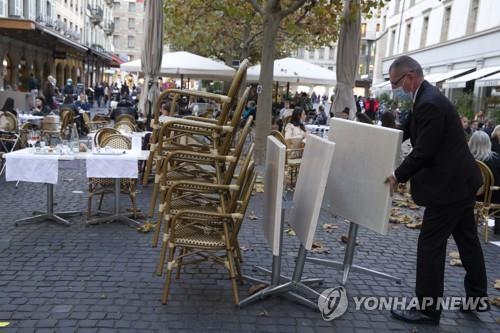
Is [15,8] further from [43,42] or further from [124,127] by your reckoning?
[124,127]

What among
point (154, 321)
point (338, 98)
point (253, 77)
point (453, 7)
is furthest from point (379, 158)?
point (453, 7)

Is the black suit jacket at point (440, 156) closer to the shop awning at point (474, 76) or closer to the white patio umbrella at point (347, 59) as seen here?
the white patio umbrella at point (347, 59)

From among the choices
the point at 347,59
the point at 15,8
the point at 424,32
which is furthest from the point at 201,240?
the point at 424,32

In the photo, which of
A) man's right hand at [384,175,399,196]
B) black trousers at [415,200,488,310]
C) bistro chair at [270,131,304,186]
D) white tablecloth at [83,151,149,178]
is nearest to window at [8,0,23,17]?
bistro chair at [270,131,304,186]

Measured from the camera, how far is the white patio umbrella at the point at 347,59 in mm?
10262

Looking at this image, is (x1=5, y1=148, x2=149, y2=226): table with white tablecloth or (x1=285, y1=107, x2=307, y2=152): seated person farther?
(x1=285, y1=107, x2=307, y2=152): seated person

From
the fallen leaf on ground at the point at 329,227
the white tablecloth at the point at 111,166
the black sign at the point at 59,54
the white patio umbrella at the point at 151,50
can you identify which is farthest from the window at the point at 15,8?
the fallen leaf on ground at the point at 329,227

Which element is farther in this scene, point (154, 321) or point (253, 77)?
point (253, 77)

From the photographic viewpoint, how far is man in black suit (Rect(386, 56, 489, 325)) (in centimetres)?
366

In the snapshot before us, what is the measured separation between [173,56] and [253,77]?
321cm

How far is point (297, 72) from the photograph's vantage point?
15.4 metres

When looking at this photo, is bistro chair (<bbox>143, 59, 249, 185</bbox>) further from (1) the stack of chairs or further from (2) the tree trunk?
(2) the tree trunk

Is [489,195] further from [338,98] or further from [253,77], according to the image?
[253,77]

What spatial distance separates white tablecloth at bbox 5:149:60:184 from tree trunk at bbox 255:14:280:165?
548 cm
